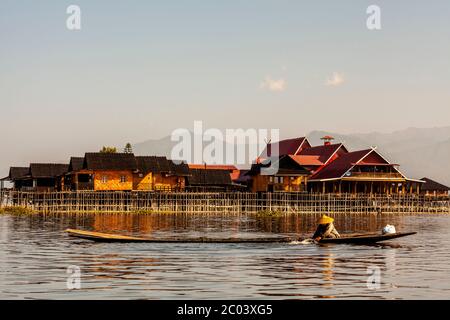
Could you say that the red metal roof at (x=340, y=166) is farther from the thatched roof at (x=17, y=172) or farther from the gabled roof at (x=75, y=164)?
the thatched roof at (x=17, y=172)

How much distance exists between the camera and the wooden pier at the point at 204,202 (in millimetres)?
57406

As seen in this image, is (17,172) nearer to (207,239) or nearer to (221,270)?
(207,239)

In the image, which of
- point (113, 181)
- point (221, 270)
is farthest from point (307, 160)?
point (221, 270)

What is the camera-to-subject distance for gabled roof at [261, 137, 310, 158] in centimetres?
8044

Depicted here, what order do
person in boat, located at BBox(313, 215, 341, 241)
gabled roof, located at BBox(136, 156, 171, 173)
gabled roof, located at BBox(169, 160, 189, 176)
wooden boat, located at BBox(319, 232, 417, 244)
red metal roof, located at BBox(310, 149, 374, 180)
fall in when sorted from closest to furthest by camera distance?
wooden boat, located at BBox(319, 232, 417, 244) < person in boat, located at BBox(313, 215, 341, 241) < gabled roof, located at BBox(136, 156, 171, 173) < gabled roof, located at BBox(169, 160, 189, 176) < red metal roof, located at BBox(310, 149, 374, 180)

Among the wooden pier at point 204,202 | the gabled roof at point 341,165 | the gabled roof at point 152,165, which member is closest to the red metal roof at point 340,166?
the gabled roof at point 341,165

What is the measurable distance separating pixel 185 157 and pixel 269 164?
9.66 meters

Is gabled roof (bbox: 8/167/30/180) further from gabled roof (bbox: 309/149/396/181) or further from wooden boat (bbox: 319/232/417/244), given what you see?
wooden boat (bbox: 319/232/417/244)

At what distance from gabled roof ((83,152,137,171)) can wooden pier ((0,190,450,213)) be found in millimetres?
4414

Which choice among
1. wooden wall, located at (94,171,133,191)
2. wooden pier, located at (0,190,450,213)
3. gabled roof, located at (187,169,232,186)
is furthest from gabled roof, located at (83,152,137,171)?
gabled roof, located at (187,169,232,186)

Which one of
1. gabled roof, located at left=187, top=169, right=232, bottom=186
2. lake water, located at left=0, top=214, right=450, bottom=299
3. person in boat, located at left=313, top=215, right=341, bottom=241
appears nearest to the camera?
lake water, located at left=0, top=214, right=450, bottom=299

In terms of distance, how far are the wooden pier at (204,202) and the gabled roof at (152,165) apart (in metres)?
5.79

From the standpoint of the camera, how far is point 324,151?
2992 inches

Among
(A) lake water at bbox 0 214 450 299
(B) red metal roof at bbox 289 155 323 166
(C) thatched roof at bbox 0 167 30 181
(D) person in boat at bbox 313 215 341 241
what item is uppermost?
(B) red metal roof at bbox 289 155 323 166
